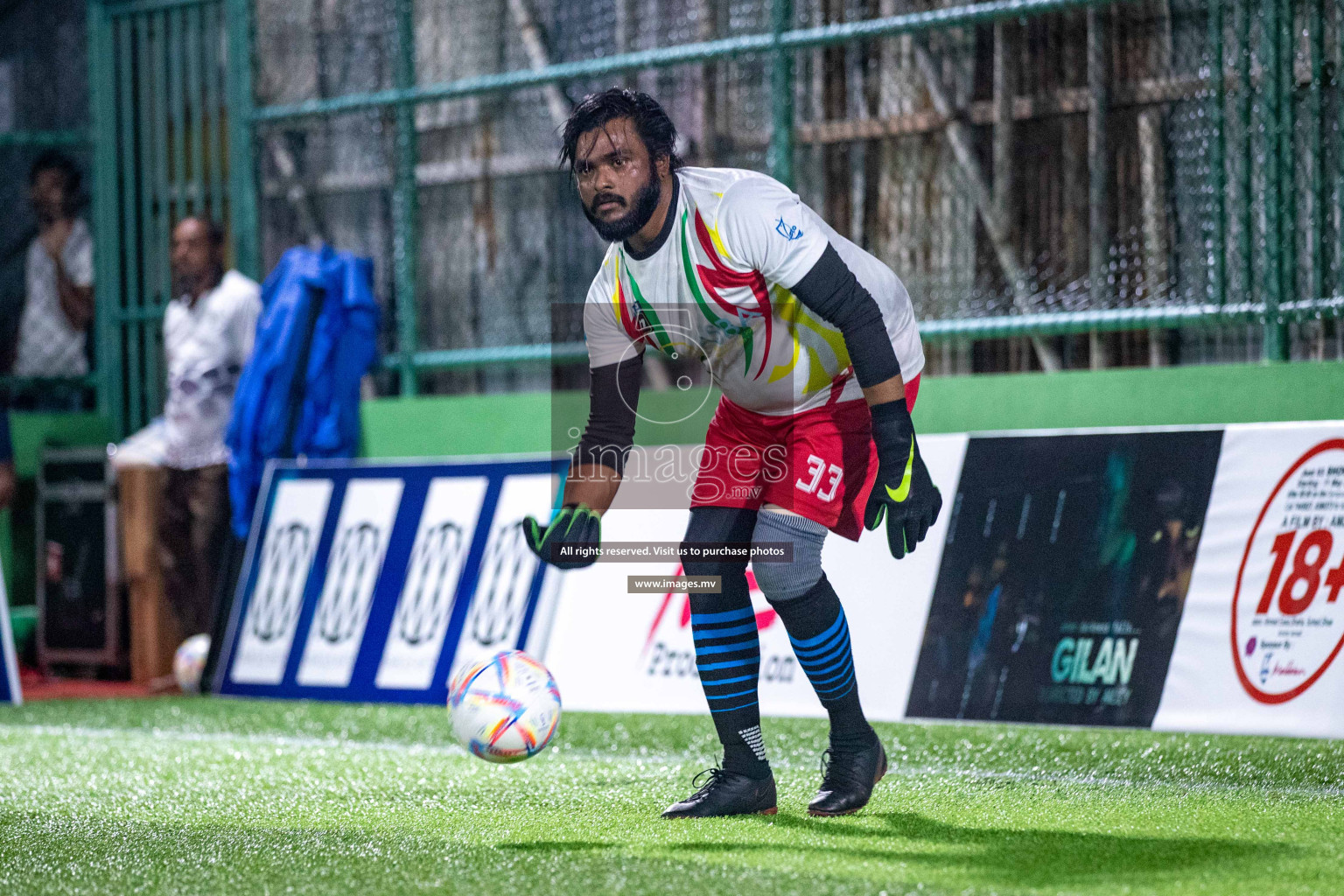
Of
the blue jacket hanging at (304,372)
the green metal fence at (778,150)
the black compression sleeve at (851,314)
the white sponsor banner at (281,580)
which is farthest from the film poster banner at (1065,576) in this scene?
the blue jacket hanging at (304,372)

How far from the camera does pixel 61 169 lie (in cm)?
1057

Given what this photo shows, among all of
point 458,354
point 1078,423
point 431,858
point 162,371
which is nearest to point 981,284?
point 1078,423

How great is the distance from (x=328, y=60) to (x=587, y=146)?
5.92 meters

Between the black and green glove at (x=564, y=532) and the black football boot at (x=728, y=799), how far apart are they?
0.74 metres

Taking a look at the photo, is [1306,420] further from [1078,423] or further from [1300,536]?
[1078,423]

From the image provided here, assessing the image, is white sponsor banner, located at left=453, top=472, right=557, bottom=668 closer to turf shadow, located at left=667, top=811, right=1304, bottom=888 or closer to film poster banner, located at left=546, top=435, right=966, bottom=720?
film poster banner, located at left=546, top=435, right=966, bottom=720

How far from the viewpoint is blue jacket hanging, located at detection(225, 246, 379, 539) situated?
29.4 feet

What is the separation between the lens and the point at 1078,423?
7.09 metres

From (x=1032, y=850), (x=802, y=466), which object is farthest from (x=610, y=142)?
(x=1032, y=850)

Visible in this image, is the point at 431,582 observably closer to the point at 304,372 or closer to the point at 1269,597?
the point at 304,372

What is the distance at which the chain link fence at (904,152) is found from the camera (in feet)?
22.2

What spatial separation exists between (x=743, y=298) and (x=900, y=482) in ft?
2.15

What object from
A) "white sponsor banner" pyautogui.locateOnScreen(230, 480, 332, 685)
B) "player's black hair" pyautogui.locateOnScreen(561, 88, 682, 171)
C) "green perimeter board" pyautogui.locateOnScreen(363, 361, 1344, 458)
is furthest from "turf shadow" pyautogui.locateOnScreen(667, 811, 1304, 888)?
"white sponsor banner" pyautogui.locateOnScreen(230, 480, 332, 685)

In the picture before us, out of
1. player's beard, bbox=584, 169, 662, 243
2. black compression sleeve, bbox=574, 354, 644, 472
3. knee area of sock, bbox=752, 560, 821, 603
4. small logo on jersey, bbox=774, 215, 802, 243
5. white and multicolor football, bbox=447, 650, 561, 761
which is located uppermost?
player's beard, bbox=584, 169, 662, 243
